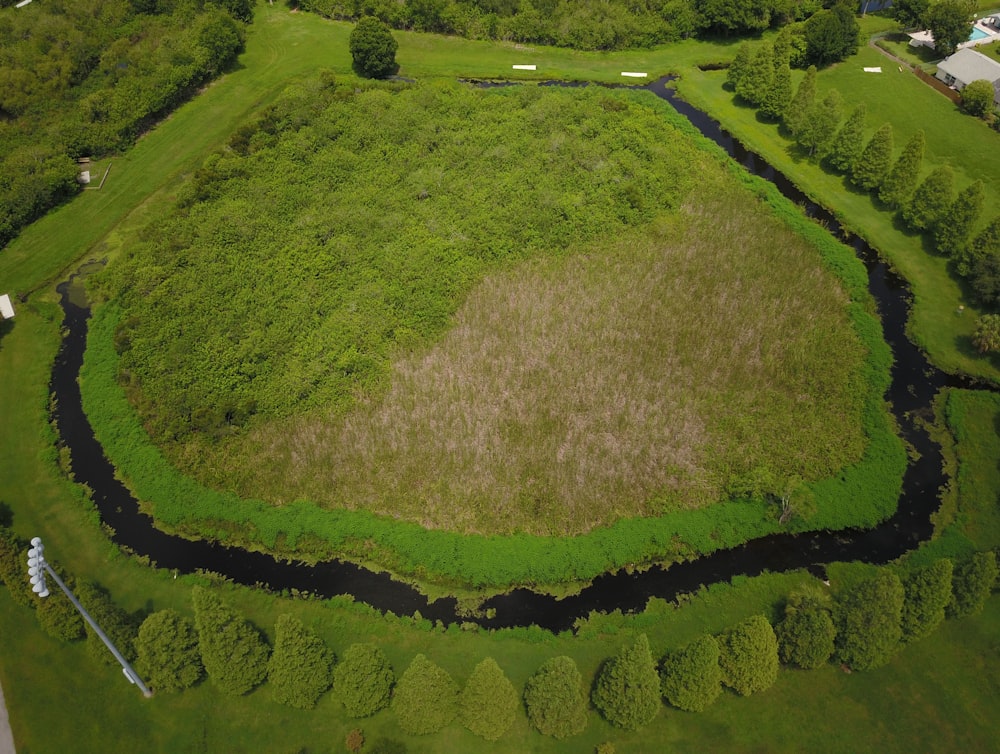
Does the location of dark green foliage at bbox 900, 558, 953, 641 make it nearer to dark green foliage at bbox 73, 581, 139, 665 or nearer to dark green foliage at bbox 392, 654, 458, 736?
dark green foliage at bbox 392, 654, 458, 736

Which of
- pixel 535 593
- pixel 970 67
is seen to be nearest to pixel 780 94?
pixel 970 67

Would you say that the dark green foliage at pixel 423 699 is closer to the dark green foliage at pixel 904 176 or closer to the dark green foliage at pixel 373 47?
the dark green foliage at pixel 904 176

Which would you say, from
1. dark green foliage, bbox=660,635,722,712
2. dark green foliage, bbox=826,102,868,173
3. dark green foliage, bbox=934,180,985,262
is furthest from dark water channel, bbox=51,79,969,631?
A: dark green foliage, bbox=826,102,868,173

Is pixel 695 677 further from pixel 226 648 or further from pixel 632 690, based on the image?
pixel 226 648

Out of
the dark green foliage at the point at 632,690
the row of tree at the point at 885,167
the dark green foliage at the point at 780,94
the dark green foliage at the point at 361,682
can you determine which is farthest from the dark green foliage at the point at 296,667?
the dark green foliage at the point at 780,94

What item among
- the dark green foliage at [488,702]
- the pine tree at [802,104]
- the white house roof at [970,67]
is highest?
the white house roof at [970,67]

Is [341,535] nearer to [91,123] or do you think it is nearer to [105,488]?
[105,488]

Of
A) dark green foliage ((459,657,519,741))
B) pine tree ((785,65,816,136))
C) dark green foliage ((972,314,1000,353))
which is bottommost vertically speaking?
dark green foliage ((459,657,519,741))
